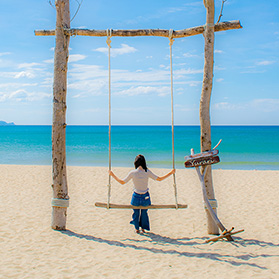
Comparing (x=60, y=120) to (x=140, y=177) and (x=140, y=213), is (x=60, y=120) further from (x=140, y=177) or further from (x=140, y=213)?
(x=140, y=213)

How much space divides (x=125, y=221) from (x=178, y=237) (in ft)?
3.98

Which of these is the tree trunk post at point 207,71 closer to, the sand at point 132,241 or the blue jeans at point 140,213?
the sand at point 132,241

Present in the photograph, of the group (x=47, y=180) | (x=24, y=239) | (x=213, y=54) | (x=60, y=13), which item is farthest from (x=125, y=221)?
(x=47, y=180)

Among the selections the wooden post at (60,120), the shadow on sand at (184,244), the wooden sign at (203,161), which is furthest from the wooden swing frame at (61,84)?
the wooden sign at (203,161)

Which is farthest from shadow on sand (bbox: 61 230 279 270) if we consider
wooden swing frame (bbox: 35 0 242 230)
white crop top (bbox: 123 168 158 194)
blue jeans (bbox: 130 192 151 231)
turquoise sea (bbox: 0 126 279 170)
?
turquoise sea (bbox: 0 126 279 170)

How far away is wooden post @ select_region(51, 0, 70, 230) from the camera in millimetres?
5059

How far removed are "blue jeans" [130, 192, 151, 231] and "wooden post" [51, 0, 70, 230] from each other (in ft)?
3.42

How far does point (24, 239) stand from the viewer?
4809mm

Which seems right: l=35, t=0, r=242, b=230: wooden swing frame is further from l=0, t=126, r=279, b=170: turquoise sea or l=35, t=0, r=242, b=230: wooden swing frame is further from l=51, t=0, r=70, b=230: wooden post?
l=0, t=126, r=279, b=170: turquoise sea

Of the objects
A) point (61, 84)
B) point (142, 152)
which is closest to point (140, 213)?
point (61, 84)

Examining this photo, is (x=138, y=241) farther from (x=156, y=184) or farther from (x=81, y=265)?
(x=156, y=184)

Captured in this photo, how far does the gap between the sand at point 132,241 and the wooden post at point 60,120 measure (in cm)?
→ 39

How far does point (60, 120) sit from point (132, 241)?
2.07 m

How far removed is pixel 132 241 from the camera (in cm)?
485
